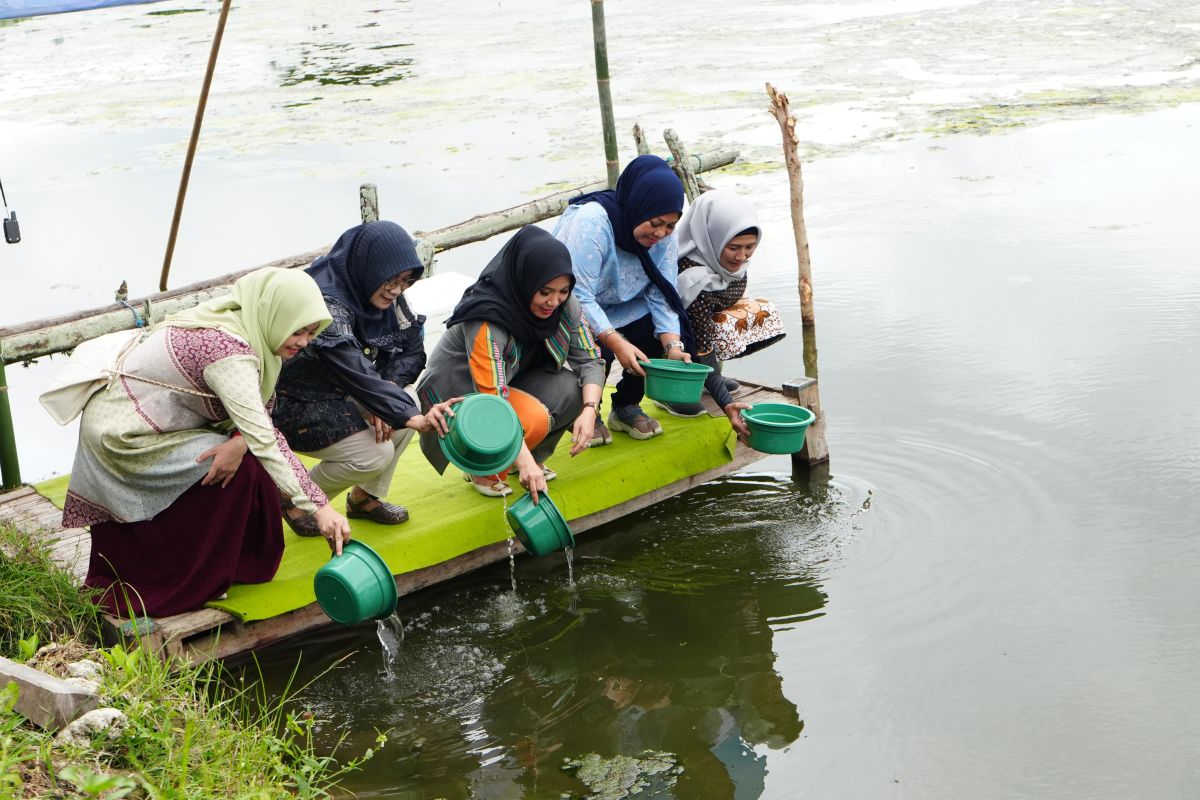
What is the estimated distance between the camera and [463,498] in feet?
13.8

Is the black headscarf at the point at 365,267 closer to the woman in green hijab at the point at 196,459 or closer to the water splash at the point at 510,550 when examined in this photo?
the woman in green hijab at the point at 196,459

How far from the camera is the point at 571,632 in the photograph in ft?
12.9

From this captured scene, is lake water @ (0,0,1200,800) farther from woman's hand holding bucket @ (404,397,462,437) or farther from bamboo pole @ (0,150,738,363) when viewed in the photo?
bamboo pole @ (0,150,738,363)

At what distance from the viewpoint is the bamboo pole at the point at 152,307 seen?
451cm

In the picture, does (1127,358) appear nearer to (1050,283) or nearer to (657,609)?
(1050,283)

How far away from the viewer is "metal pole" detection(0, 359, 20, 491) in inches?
174

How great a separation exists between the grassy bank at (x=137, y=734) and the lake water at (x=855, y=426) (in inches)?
9.0

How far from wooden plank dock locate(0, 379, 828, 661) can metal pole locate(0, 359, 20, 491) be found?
0.24 ft

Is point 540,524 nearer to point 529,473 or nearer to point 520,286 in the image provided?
point 529,473

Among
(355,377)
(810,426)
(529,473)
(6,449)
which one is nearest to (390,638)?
(529,473)

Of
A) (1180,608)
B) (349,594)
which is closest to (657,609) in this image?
(349,594)

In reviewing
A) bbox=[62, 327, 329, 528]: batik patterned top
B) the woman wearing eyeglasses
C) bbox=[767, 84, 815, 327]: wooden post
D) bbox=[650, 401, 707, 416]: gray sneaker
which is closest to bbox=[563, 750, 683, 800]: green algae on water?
bbox=[62, 327, 329, 528]: batik patterned top

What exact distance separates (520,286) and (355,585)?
1.10 metres

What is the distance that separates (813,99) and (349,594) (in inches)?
345
